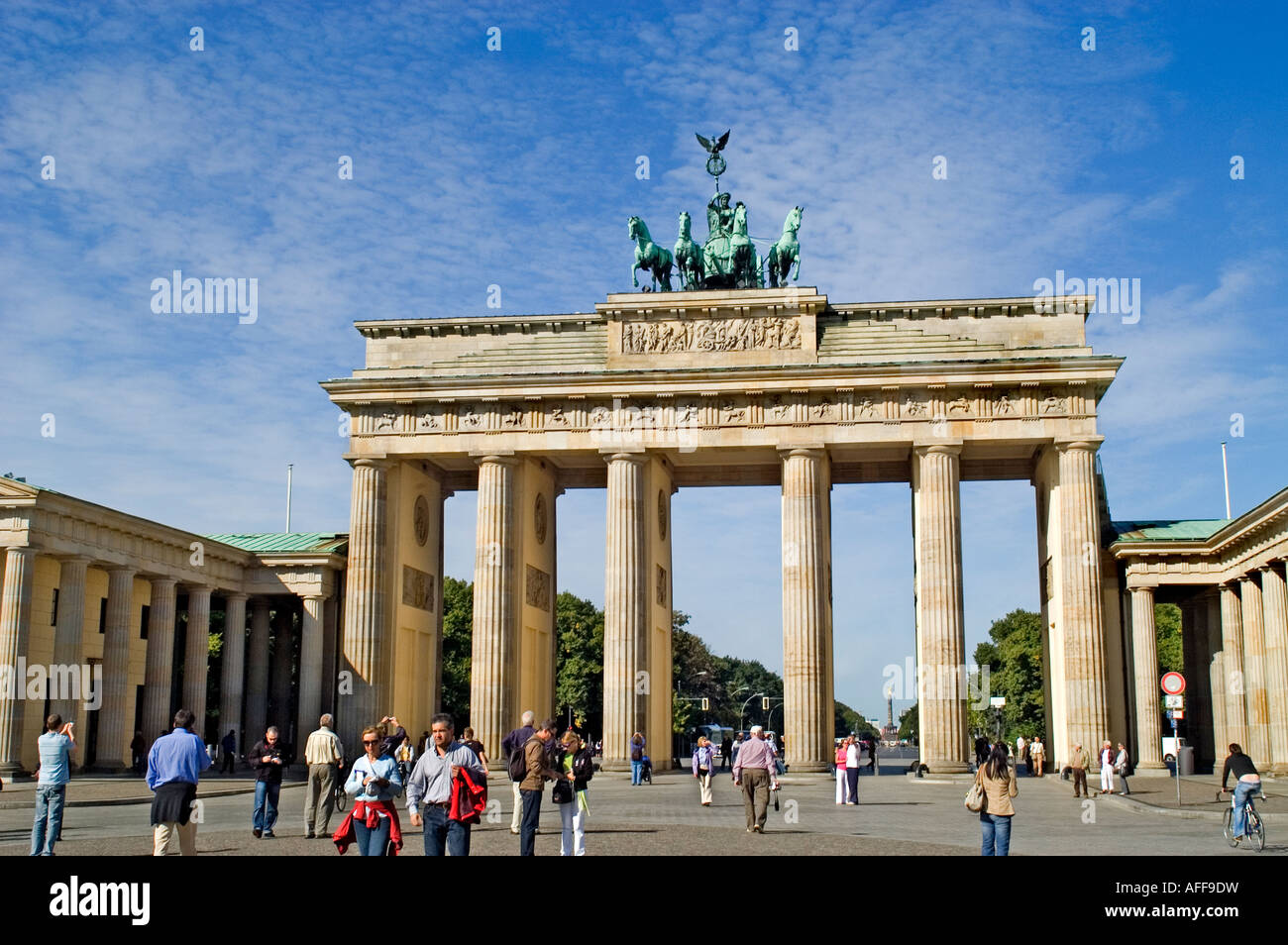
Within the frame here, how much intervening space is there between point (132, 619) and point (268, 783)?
32.7m

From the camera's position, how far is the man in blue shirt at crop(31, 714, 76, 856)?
1867cm

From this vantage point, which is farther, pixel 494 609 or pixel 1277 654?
pixel 494 609

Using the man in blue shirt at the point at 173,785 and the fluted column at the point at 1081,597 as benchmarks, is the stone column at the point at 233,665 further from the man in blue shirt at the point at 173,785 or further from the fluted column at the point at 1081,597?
the man in blue shirt at the point at 173,785

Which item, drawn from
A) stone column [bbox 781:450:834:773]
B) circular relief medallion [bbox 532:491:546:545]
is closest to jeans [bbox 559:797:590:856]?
stone column [bbox 781:450:834:773]

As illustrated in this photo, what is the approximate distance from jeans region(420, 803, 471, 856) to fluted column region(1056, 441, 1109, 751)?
37749 millimetres

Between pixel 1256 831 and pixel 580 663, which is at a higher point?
pixel 580 663

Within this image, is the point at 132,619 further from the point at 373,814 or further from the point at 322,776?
the point at 373,814

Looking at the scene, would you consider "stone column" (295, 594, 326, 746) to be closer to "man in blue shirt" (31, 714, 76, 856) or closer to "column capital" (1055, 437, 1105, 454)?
"column capital" (1055, 437, 1105, 454)

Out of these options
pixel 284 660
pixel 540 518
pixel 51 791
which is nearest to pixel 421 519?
pixel 540 518

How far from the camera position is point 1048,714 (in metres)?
54.9

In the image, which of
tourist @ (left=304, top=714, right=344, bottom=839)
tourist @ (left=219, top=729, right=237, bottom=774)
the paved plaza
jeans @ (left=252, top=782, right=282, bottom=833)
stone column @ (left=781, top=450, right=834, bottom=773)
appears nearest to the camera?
the paved plaza

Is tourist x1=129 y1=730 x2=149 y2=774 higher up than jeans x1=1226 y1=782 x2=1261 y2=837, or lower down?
lower down

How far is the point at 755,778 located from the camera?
2491 cm
